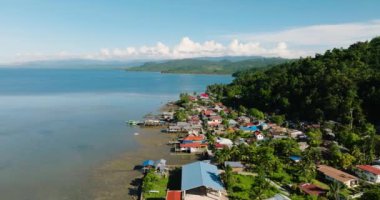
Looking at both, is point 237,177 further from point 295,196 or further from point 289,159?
point 289,159

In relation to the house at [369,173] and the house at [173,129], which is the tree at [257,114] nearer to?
the house at [173,129]

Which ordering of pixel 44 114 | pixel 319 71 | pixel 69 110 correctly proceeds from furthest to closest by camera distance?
pixel 69 110 < pixel 44 114 < pixel 319 71

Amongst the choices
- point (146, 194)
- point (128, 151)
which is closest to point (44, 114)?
point (128, 151)

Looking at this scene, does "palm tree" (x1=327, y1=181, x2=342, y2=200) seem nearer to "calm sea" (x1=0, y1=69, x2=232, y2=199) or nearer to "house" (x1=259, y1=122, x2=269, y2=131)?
"calm sea" (x1=0, y1=69, x2=232, y2=199)

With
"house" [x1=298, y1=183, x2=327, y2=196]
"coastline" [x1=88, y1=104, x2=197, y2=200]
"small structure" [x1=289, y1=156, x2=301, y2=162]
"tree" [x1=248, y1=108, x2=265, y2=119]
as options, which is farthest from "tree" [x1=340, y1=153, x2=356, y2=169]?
"tree" [x1=248, y1=108, x2=265, y2=119]

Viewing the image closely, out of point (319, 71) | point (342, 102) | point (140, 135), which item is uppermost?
point (319, 71)

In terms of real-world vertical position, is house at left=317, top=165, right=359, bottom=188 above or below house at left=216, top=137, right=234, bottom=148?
below

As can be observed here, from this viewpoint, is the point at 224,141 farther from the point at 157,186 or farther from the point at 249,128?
the point at 157,186

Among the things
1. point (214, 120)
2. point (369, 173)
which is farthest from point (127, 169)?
point (214, 120)
